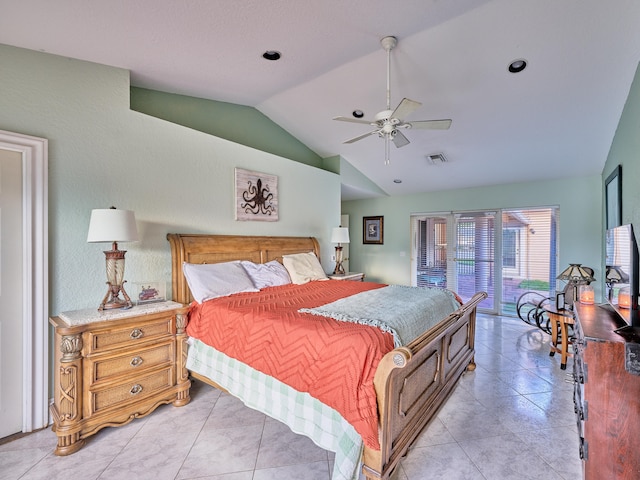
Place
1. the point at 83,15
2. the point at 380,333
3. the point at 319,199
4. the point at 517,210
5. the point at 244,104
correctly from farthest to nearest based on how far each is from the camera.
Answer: the point at 517,210 → the point at 319,199 → the point at 244,104 → the point at 83,15 → the point at 380,333

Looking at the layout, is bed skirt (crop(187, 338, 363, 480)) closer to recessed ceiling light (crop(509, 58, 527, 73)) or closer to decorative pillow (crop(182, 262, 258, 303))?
decorative pillow (crop(182, 262, 258, 303))

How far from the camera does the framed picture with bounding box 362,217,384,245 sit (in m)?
7.02

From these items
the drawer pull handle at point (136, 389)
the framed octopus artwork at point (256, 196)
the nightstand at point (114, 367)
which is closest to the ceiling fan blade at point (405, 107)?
the framed octopus artwork at point (256, 196)

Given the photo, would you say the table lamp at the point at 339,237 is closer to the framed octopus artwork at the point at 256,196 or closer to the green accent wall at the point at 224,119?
the framed octopus artwork at the point at 256,196

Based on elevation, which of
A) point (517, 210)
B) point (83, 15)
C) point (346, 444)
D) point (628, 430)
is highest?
point (83, 15)

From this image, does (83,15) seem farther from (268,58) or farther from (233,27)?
(268,58)

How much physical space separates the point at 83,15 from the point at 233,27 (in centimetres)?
96

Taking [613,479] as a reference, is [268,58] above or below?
above

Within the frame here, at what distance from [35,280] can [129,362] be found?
35.7 inches

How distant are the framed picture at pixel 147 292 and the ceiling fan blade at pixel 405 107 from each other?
2.54 meters

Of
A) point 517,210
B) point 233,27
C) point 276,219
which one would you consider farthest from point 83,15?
point 517,210

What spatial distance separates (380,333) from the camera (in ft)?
5.85

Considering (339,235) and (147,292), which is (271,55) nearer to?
(147,292)

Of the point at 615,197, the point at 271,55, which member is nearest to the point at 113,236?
the point at 271,55
